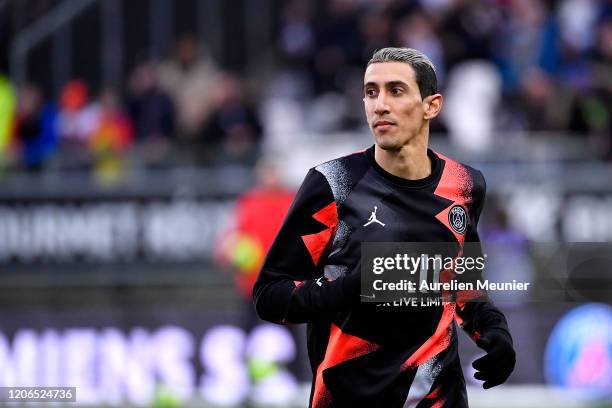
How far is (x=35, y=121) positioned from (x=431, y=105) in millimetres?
10320

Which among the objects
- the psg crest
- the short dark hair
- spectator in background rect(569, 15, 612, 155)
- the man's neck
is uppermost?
spectator in background rect(569, 15, 612, 155)

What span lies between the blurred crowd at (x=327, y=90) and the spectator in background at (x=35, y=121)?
→ 0.5 inches

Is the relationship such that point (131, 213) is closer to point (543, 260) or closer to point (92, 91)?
point (92, 91)

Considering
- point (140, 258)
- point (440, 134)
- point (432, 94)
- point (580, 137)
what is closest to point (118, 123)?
point (140, 258)

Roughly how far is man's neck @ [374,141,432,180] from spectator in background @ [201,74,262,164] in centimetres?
855

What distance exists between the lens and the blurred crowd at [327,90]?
1327 cm

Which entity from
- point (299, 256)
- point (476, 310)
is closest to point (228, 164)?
point (476, 310)

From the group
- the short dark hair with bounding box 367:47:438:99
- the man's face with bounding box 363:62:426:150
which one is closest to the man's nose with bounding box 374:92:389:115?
the man's face with bounding box 363:62:426:150

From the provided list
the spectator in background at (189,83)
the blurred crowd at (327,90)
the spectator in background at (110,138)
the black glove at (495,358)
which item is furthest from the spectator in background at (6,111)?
the black glove at (495,358)

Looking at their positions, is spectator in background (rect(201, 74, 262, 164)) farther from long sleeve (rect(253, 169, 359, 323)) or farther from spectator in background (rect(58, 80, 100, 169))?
long sleeve (rect(253, 169, 359, 323))

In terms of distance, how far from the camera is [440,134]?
1309 centimetres

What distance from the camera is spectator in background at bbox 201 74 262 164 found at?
13.4m

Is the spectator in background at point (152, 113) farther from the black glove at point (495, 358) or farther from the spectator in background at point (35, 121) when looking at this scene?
the black glove at point (495, 358)

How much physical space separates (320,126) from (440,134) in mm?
1504
